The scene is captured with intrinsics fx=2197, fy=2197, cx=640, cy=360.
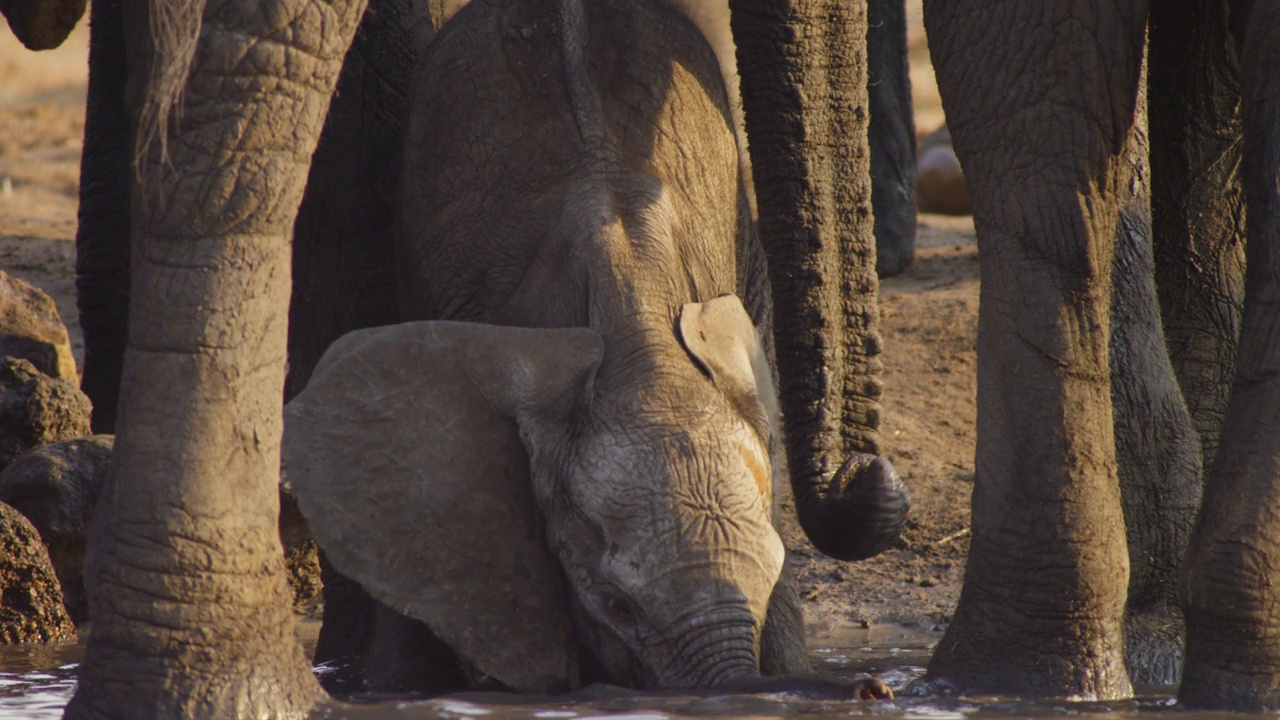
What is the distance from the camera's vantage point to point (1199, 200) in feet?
13.8

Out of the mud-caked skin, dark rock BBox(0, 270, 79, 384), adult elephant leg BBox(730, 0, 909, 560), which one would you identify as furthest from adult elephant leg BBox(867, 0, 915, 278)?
the mud-caked skin

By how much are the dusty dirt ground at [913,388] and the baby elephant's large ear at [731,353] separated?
1.10m

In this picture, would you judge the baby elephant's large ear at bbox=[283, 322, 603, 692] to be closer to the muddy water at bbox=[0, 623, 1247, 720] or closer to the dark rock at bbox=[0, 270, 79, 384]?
the muddy water at bbox=[0, 623, 1247, 720]

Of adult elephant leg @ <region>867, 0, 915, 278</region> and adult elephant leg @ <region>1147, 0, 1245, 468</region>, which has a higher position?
adult elephant leg @ <region>867, 0, 915, 278</region>

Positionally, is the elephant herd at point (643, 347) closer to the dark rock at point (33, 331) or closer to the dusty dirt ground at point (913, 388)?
the dusty dirt ground at point (913, 388)

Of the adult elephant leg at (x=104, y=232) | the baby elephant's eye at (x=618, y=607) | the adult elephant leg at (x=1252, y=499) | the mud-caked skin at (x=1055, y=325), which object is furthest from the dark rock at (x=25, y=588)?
the adult elephant leg at (x=1252, y=499)

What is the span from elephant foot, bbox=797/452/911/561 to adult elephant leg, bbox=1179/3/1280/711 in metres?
0.69

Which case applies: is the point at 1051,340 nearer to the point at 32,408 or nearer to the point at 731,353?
the point at 731,353

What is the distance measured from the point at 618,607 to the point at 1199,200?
1.64m

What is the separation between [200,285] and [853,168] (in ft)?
5.21

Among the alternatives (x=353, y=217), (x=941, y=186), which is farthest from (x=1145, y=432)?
(x=941, y=186)

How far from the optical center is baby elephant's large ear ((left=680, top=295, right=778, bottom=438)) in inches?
130

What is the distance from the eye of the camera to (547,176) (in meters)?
3.58

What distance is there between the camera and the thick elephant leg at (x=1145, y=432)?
3850 millimetres
